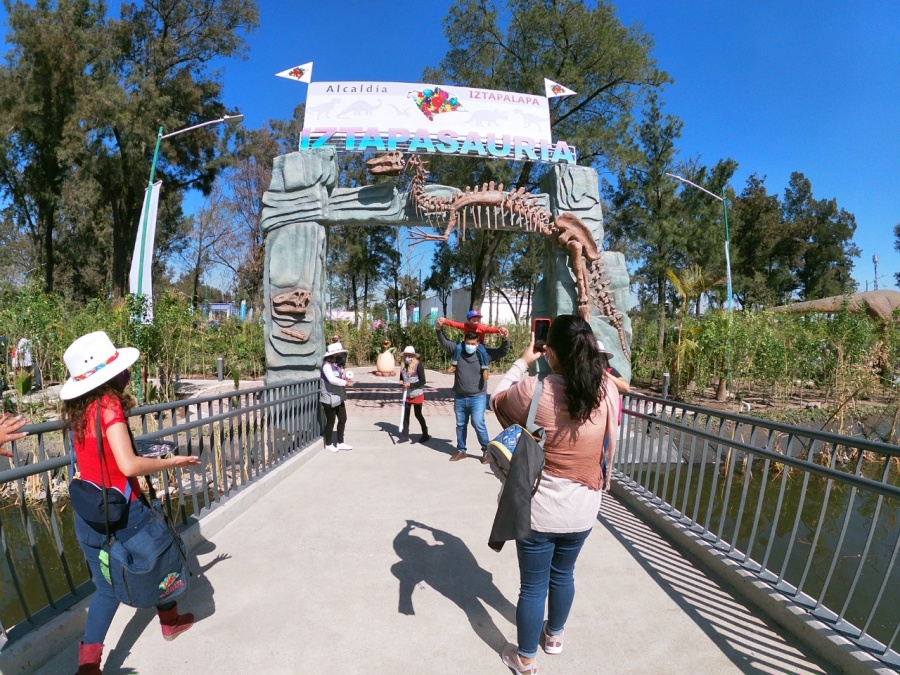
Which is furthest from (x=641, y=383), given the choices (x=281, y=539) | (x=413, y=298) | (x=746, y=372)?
(x=413, y=298)

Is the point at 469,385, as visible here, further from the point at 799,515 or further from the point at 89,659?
the point at 89,659

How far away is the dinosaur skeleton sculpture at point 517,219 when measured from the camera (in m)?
8.43

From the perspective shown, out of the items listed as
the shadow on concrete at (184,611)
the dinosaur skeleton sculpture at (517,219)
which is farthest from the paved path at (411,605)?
the dinosaur skeleton sculpture at (517,219)

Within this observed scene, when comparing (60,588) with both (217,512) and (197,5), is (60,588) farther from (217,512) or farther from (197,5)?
(197,5)

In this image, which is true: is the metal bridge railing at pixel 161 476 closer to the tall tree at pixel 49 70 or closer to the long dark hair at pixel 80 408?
the long dark hair at pixel 80 408

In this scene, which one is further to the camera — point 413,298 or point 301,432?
point 413,298

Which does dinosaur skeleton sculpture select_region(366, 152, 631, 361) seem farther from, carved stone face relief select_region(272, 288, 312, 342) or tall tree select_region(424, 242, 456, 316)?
tall tree select_region(424, 242, 456, 316)

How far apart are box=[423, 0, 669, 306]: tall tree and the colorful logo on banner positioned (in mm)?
6456

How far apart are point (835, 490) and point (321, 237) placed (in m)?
8.32

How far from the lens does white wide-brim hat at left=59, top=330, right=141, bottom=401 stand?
2055 mm

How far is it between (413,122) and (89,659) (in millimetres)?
8290

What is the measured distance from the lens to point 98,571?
2111mm

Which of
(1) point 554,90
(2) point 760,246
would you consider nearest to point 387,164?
(1) point 554,90

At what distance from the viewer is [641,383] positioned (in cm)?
1573
